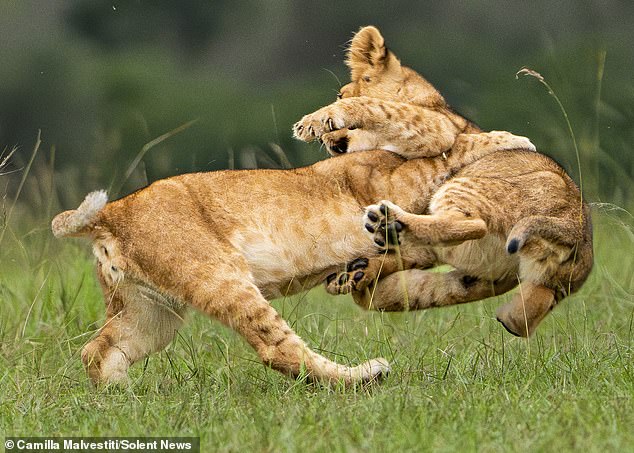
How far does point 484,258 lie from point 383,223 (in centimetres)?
47

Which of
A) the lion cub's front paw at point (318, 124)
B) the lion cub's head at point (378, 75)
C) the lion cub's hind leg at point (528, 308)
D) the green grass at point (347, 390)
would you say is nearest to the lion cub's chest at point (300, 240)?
the green grass at point (347, 390)

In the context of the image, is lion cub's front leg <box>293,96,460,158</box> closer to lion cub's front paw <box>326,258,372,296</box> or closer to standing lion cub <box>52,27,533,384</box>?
standing lion cub <box>52,27,533,384</box>

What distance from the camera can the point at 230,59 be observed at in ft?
64.2

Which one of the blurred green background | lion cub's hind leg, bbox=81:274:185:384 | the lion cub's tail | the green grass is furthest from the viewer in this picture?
the blurred green background

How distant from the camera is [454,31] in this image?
17719 mm

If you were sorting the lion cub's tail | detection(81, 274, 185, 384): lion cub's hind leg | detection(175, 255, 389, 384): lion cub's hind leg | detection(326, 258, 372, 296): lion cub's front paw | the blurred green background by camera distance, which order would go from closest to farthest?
1. detection(175, 255, 389, 384): lion cub's hind leg
2. the lion cub's tail
3. detection(81, 274, 185, 384): lion cub's hind leg
4. detection(326, 258, 372, 296): lion cub's front paw
5. the blurred green background

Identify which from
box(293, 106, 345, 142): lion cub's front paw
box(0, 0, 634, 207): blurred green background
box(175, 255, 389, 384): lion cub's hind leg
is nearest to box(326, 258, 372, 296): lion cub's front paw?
box(175, 255, 389, 384): lion cub's hind leg

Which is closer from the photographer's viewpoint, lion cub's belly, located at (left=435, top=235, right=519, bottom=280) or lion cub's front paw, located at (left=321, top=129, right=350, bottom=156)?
lion cub's belly, located at (left=435, top=235, right=519, bottom=280)

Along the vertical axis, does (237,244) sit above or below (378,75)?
below

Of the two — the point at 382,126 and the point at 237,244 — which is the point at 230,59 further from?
the point at 237,244

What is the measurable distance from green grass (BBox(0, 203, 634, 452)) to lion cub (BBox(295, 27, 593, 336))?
6.5 inches

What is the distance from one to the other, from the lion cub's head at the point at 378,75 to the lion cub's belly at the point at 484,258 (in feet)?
2.58

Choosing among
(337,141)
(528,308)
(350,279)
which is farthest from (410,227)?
(337,141)

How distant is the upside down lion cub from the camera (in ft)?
14.0
